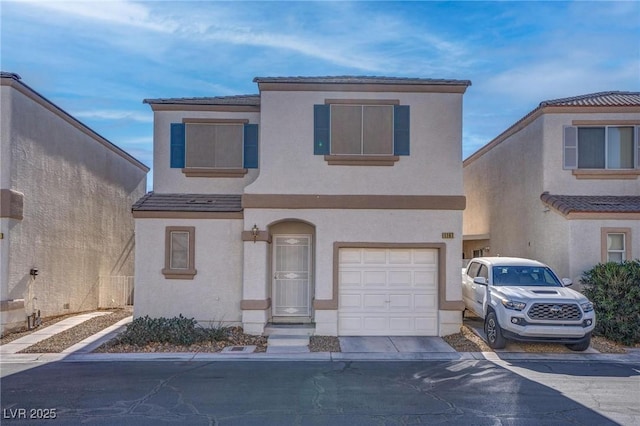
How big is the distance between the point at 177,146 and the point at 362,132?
540 cm

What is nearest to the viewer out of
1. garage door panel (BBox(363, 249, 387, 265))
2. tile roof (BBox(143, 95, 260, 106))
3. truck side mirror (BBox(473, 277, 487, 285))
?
truck side mirror (BBox(473, 277, 487, 285))

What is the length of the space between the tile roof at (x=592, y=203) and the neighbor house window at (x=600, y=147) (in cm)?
100

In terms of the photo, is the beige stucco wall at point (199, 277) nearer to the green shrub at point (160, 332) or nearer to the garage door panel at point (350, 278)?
the green shrub at point (160, 332)

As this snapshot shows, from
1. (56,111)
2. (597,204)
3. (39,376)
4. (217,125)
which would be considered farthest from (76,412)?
(597,204)

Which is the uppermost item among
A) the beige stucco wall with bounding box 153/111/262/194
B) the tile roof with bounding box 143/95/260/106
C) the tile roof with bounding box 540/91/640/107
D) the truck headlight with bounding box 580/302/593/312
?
the tile roof with bounding box 540/91/640/107

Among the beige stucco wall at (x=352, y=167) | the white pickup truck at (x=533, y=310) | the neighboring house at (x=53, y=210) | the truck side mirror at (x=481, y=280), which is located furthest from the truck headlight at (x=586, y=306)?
the neighboring house at (x=53, y=210)

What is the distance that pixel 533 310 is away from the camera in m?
11.1

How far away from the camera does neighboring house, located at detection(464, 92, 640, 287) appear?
13961 mm

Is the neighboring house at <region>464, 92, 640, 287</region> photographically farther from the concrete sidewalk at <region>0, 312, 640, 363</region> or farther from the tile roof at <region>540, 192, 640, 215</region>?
the concrete sidewalk at <region>0, 312, 640, 363</region>

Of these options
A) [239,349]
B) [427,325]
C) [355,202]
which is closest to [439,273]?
[427,325]

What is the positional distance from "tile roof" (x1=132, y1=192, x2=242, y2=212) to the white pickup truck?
6.72 metres

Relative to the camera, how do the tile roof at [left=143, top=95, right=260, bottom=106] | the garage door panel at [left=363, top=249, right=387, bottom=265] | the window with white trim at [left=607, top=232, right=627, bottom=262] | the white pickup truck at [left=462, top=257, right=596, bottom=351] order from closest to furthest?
the white pickup truck at [left=462, top=257, right=596, bottom=351]
the garage door panel at [left=363, top=249, right=387, bottom=265]
the window with white trim at [left=607, top=232, right=627, bottom=262]
the tile roof at [left=143, top=95, right=260, bottom=106]

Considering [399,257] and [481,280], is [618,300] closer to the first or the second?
[481,280]

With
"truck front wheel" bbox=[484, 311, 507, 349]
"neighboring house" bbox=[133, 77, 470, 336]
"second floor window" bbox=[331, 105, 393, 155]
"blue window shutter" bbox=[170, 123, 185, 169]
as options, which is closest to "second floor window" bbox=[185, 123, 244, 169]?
"blue window shutter" bbox=[170, 123, 185, 169]
